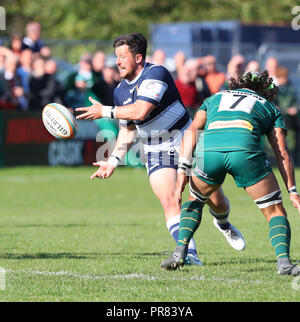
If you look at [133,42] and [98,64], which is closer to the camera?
[133,42]

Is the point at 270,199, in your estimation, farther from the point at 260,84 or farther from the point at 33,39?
the point at 33,39

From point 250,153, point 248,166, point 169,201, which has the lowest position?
point 169,201

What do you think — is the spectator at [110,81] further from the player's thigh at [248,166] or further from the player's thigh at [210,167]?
the player's thigh at [248,166]

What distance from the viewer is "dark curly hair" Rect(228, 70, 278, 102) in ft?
24.2

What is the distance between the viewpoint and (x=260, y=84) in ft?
24.2

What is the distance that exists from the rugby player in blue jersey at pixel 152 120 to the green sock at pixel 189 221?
1.02 feet

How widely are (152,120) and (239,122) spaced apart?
1.45 m

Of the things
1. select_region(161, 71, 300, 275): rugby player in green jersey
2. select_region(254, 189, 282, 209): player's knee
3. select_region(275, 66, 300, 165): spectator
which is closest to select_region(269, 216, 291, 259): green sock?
select_region(161, 71, 300, 275): rugby player in green jersey

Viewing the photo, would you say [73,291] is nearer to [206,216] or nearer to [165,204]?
[165,204]

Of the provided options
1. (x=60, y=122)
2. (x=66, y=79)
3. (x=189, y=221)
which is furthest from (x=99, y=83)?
(x=189, y=221)

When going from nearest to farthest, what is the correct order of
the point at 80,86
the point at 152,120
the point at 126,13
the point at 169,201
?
the point at 169,201, the point at 152,120, the point at 80,86, the point at 126,13

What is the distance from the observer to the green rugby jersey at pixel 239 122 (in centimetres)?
703
